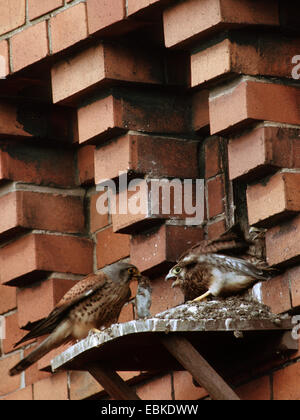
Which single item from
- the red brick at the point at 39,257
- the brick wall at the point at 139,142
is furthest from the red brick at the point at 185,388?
the red brick at the point at 39,257

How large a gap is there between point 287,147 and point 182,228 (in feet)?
2.18

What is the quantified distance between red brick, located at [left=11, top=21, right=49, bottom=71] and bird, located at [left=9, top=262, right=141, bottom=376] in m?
0.92

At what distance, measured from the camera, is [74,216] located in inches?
319

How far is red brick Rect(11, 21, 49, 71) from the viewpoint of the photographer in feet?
25.1

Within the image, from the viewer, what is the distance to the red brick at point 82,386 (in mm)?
7766

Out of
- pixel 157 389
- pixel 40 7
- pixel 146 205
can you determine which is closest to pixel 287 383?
pixel 157 389

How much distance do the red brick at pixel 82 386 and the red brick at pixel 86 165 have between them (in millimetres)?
855

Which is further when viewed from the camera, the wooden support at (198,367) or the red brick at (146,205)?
the red brick at (146,205)

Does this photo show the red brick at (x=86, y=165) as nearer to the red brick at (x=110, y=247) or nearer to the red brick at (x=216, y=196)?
the red brick at (x=110, y=247)

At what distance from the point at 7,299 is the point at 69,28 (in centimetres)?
150

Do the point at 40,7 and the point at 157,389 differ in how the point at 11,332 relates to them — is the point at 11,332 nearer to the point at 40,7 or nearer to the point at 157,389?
the point at 157,389

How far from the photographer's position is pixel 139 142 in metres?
7.47

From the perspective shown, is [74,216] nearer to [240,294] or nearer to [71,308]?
[71,308]
